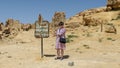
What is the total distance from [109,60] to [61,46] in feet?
7.76

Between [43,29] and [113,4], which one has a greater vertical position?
[113,4]

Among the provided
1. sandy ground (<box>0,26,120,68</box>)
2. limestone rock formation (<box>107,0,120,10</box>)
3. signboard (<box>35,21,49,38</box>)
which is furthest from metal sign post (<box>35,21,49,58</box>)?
limestone rock formation (<box>107,0,120,10</box>)

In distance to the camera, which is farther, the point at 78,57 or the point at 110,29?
the point at 110,29

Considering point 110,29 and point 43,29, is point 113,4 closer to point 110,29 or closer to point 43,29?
point 110,29

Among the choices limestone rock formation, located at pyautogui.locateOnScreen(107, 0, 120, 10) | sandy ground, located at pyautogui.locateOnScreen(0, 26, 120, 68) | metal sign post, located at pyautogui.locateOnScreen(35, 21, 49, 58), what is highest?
limestone rock formation, located at pyautogui.locateOnScreen(107, 0, 120, 10)

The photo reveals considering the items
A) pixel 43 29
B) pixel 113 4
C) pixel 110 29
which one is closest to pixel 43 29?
pixel 43 29

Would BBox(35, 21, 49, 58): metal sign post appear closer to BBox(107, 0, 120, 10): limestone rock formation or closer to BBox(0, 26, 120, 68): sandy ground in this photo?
BBox(0, 26, 120, 68): sandy ground

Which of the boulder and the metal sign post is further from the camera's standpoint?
the boulder

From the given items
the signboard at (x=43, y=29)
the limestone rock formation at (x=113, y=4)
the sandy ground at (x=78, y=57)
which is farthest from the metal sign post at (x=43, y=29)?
the limestone rock formation at (x=113, y=4)

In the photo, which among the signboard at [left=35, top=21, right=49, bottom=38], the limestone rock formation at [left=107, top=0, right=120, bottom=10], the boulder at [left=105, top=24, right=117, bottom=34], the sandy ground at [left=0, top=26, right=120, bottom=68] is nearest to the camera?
the sandy ground at [left=0, top=26, right=120, bottom=68]

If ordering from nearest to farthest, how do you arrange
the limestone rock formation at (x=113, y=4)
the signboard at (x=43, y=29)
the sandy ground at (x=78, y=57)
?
1. the sandy ground at (x=78, y=57)
2. the signboard at (x=43, y=29)
3. the limestone rock formation at (x=113, y=4)

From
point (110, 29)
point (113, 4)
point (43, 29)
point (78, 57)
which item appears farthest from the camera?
point (113, 4)

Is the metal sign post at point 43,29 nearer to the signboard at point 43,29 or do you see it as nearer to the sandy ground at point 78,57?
the signboard at point 43,29

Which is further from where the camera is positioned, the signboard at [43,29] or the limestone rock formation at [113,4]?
the limestone rock formation at [113,4]
